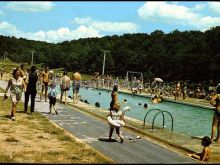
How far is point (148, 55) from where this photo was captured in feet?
354

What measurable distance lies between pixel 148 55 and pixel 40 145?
322 feet

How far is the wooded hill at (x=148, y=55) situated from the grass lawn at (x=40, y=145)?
59080 mm

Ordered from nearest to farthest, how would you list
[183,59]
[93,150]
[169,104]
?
[93,150], [169,104], [183,59]

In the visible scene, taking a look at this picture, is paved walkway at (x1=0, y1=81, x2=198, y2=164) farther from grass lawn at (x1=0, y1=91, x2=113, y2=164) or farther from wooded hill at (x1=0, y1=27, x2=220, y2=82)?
wooded hill at (x1=0, y1=27, x2=220, y2=82)

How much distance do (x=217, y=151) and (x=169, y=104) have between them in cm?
2417

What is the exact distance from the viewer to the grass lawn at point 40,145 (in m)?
9.13

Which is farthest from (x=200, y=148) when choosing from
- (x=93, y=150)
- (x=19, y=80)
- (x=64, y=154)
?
(x=19, y=80)

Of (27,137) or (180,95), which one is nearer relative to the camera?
(27,137)

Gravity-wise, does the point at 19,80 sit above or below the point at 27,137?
above

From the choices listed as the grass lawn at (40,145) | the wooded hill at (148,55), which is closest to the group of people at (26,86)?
the grass lawn at (40,145)

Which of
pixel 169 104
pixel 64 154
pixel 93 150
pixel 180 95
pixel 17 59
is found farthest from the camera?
pixel 17 59

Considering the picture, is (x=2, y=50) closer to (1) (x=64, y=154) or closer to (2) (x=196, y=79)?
(2) (x=196, y=79)

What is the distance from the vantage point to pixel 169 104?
35.3 metres

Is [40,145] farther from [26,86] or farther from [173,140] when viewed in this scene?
[26,86]
